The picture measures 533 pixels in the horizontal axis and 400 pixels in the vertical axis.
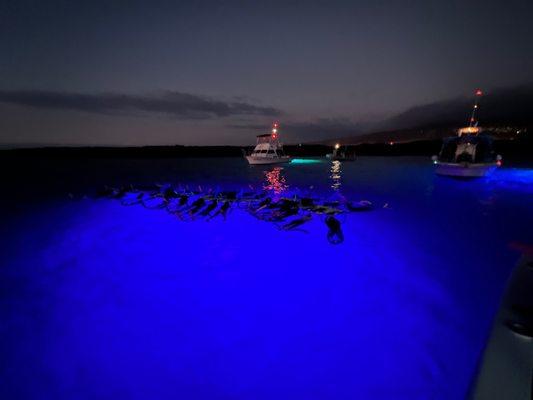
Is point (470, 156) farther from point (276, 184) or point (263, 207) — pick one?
point (263, 207)

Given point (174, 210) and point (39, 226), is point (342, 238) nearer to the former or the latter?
point (174, 210)

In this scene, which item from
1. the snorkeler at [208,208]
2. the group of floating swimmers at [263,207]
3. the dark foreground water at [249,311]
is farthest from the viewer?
the snorkeler at [208,208]

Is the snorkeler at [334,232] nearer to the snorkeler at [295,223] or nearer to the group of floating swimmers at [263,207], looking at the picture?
the group of floating swimmers at [263,207]

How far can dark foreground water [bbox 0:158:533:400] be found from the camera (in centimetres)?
416

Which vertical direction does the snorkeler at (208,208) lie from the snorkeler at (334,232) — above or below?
above

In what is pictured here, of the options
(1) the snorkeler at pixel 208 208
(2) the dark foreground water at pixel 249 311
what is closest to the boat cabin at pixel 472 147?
(2) the dark foreground water at pixel 249 311

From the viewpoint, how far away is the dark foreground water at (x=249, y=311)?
4164mm

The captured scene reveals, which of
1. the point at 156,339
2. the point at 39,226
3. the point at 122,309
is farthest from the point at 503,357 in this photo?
the point at 39,226

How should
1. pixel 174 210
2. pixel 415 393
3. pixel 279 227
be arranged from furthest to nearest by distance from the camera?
pixel 174 210 < pixel 279 227 < pixel 415 393

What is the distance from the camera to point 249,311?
5.80m

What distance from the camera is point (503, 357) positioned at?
360 centimetres

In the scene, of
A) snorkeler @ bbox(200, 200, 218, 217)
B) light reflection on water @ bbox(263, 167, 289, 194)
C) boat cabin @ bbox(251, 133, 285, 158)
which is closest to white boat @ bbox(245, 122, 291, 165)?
boat cabin @ bbox(251, 133, 285, 158)

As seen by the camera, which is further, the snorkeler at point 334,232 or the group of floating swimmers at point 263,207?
the group of floating swimmers at point 263,207

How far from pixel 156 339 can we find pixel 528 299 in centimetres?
647
